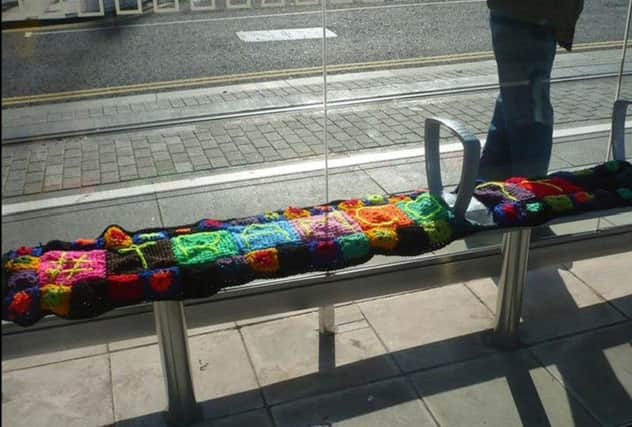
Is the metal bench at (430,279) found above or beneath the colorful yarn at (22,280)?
beneath

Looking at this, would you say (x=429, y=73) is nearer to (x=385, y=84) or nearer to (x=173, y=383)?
(x=385, y=84)

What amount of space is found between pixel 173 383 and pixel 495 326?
142cm

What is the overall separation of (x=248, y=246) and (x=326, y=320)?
87 cm

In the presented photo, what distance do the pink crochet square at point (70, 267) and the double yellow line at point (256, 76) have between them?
0.51 meters

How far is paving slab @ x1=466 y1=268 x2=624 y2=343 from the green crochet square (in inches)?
59.9

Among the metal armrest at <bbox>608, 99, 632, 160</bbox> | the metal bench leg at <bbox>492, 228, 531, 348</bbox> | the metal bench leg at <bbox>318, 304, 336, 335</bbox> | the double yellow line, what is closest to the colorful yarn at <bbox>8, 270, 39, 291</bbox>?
the double yellow line

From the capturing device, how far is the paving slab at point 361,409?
2633mm

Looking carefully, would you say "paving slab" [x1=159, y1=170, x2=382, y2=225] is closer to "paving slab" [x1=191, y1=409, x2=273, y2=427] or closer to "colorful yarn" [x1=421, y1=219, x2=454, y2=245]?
"colorful yarn" [x1=421, y1=219, x2=454, y2=245]

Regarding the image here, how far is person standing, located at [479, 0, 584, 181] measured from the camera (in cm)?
306

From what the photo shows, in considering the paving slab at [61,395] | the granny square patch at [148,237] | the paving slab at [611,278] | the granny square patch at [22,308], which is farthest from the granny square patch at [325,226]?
the paving slab at [611,278]

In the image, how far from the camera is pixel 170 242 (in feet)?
7.83

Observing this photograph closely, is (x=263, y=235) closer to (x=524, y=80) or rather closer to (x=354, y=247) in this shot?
(x=354, y=247)

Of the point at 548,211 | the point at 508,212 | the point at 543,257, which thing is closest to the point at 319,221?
the point at 508,212

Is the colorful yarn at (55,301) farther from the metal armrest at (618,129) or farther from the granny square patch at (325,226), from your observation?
the metal armrest at (618,129)
